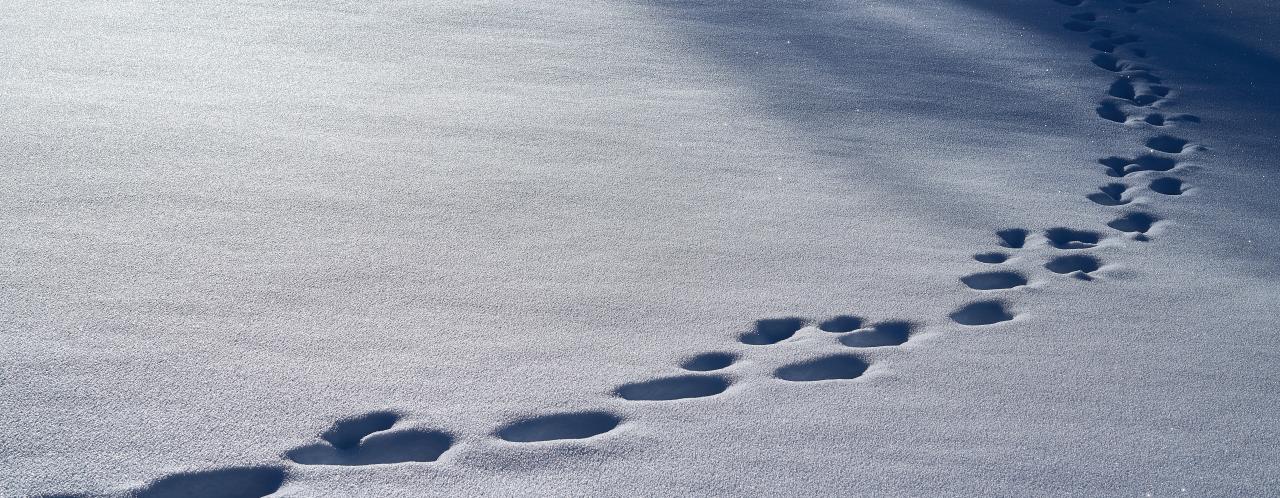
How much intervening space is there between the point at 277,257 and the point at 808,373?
103 cm

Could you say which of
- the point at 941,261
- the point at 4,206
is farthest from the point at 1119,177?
the point at 4,206

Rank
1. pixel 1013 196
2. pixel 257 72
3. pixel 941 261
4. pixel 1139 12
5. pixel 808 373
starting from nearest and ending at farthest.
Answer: pixel 808 373, pixel 941 261, pixel 1013 196, pixel 257 72, pixel 1139 12

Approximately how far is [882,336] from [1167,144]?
61.3 inches

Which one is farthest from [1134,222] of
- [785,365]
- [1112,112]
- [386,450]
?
[386,450]

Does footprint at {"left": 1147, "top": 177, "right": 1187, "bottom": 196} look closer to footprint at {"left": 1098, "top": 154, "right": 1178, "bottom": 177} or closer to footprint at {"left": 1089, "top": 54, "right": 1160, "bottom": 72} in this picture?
footprint at {"left": 1098, "top": 154, "right": 1178, "bottom": 177}

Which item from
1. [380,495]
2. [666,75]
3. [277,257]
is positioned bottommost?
[380,495]

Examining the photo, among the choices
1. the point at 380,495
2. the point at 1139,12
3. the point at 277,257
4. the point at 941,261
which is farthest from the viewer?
the point at 1139,12

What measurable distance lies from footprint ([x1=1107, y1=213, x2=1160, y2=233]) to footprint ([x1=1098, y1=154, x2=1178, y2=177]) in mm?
259

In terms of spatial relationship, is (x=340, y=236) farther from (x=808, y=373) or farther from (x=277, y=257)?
(x=808, y=373)

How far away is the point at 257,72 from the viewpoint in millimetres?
2791

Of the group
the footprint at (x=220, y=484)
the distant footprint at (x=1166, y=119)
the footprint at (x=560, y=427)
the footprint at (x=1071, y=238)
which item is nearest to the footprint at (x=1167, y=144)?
the distant footprint at (x=1166, y=119)

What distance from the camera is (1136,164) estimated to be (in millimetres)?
2701

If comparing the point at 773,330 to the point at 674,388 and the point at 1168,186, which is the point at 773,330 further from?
the point at 1168,186

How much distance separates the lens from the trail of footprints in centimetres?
141
